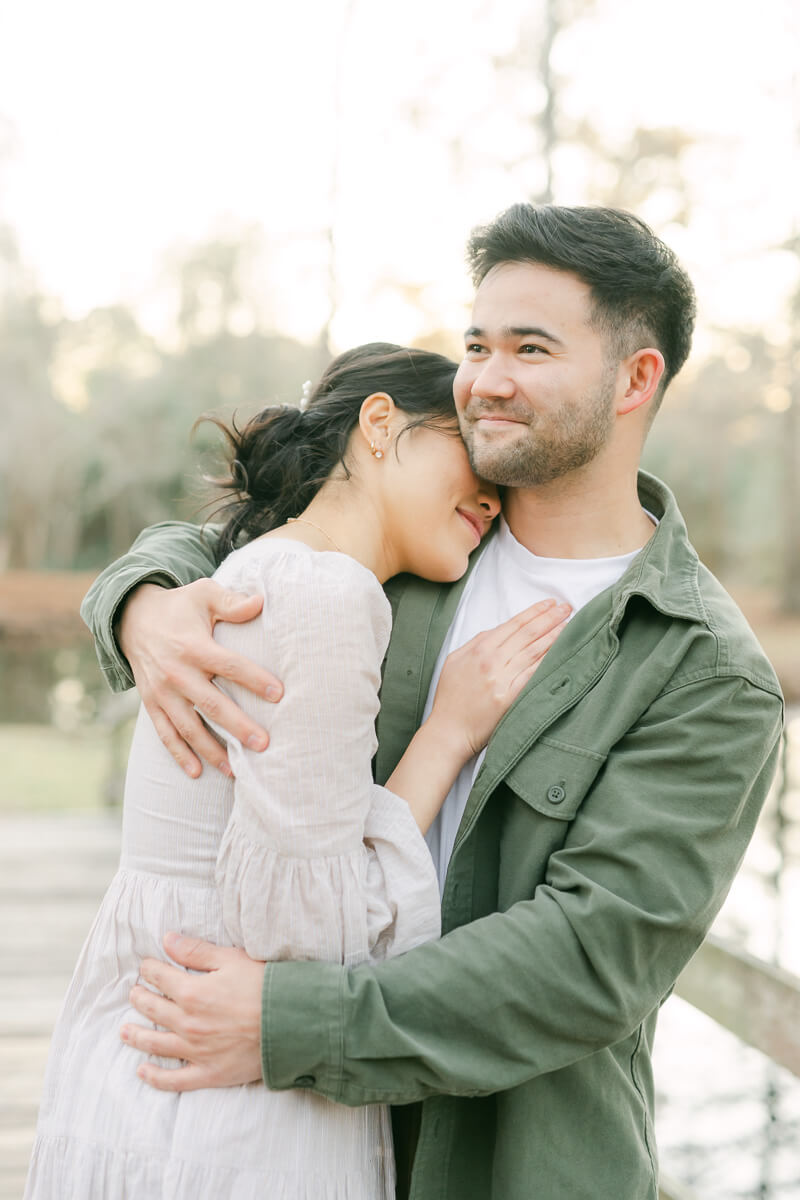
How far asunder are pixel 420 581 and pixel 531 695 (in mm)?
301

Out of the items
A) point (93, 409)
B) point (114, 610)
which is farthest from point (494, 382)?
point (93, 409)

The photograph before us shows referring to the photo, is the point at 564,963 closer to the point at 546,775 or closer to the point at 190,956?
the point at 546,775

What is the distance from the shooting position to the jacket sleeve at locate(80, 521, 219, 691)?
5.01 feet

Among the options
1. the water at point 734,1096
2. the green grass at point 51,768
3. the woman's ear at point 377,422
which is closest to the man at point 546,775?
the woman's ear at point 377,422

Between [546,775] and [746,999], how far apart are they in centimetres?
61

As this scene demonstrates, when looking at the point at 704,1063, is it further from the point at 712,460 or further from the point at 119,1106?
the point at 712,460

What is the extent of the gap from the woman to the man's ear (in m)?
0.37

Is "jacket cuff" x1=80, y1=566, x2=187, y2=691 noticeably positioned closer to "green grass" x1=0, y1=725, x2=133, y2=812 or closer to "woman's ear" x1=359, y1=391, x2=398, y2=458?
"woman's ear" x1=359, y1=391, x2=398, y2=458

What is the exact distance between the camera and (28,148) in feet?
49.7

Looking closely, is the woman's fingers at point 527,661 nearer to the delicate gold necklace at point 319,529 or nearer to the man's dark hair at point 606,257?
the delicate gold necklace at point 319,529

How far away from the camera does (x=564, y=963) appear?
1.24m

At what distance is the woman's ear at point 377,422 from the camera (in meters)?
1.56

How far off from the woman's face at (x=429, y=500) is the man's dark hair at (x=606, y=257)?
0.84ft

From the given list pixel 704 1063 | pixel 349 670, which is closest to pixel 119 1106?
pixel 349 670
